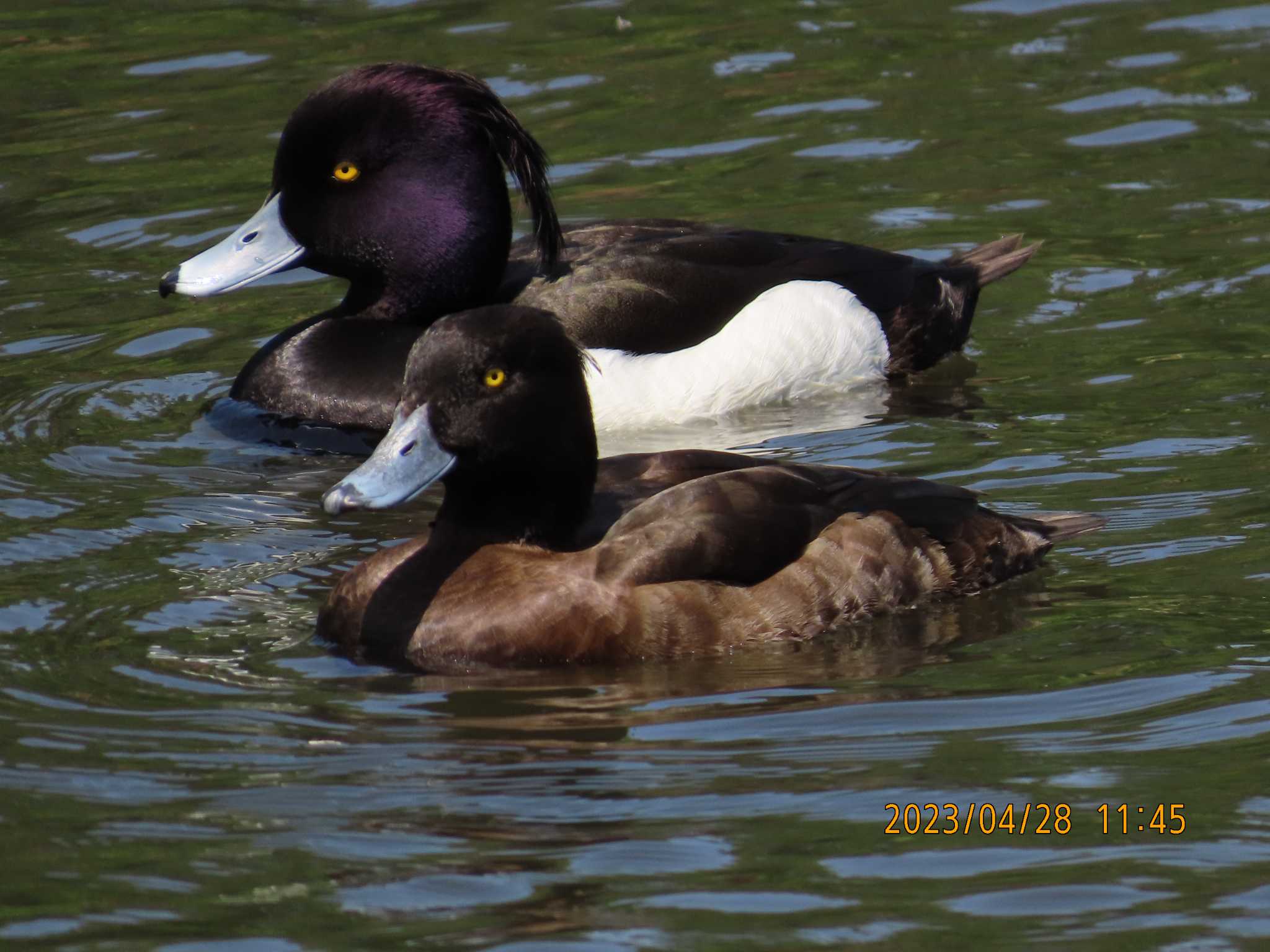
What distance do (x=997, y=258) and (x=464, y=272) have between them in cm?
205

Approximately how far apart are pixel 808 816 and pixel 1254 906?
2.87 ft

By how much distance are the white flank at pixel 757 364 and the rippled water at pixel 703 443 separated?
16 cm

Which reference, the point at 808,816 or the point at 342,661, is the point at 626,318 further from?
the point at 808,816

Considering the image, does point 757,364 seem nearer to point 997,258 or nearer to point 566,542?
point 997,258

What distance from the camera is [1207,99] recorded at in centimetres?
1027

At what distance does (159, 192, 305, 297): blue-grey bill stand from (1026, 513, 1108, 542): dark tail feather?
3.03 metres

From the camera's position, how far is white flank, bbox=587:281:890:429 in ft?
25.5

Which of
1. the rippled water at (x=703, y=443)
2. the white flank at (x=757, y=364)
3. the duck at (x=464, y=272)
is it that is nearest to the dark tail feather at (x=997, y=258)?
the rippled water at (x=703, y=443)

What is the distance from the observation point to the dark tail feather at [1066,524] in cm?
601

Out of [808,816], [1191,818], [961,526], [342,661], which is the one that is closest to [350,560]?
[342,661]
